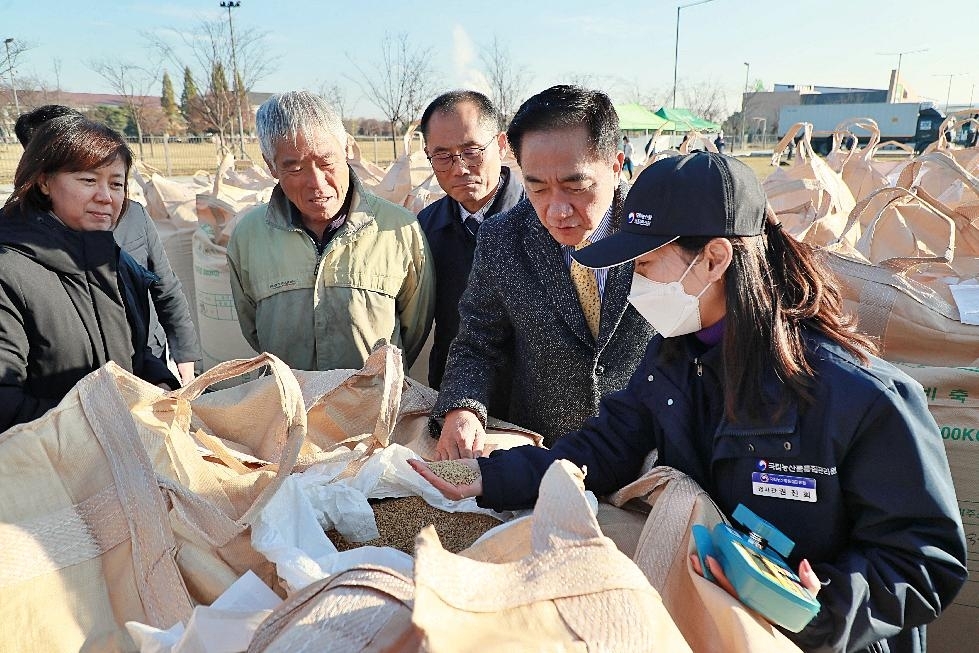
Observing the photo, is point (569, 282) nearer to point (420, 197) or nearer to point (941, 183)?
point (420, 197)

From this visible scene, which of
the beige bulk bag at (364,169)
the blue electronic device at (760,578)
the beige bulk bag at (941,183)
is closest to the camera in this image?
the blue electronic device at (760,578)

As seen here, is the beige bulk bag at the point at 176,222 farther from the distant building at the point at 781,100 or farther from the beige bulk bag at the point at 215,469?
the distant building at the point at 781,100

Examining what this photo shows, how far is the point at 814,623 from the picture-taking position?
1067 millimetres

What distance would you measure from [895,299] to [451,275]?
1.45 meters

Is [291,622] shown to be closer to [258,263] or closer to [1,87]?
[258,263]

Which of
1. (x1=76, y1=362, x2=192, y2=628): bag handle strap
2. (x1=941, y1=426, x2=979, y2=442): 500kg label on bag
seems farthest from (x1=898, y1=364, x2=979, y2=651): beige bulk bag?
(x1=76, y1=362, x2=192, y2=628): bag handle strap

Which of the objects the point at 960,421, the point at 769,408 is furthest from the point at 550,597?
the point at 960,421

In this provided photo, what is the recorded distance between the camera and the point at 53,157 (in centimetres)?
195

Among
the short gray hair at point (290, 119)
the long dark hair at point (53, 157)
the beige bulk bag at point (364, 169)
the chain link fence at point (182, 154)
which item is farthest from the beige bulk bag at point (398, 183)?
the chain link fence at point (182, 154)

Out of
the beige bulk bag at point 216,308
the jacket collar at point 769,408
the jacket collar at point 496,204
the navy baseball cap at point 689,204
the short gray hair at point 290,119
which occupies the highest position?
the short gray hair at point 290,119

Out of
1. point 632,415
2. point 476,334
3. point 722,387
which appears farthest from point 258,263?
point 722,387

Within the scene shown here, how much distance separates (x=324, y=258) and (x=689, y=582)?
1555 millimetres

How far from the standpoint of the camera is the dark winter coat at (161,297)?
2.69m

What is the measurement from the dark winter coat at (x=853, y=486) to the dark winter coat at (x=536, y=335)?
0.59m
